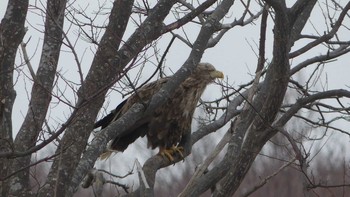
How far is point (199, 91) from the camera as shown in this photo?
6.89m

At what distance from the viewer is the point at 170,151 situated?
6820 millimetres

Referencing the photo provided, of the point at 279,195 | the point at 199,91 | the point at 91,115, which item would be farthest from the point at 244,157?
the point at 279,195

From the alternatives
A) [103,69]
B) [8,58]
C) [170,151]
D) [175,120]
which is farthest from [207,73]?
[8,58]

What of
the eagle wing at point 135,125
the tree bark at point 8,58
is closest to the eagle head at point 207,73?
the eagle wing at point 135,125

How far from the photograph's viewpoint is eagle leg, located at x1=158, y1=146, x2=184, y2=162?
260 inches

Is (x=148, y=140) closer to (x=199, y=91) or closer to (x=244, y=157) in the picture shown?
(x=199, y=91)

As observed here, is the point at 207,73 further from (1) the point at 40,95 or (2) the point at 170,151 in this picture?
(1) the point at 40,95

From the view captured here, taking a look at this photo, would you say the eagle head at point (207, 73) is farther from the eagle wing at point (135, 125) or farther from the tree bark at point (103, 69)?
the tree bark at point (103, 69)

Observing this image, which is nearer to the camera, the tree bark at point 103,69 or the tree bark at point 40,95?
the tree bark at point 103,69

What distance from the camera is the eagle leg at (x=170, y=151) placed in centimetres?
661

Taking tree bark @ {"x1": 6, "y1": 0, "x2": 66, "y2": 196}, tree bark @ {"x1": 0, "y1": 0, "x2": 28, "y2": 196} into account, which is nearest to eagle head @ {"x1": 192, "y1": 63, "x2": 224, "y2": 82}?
tree bark @ {"x1": 6, "y1": 0, "x2": 66, "y2": 196}

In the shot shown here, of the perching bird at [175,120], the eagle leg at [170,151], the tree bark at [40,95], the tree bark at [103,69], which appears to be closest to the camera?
the tree bark at [103,69]

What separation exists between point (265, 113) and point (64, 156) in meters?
1.28

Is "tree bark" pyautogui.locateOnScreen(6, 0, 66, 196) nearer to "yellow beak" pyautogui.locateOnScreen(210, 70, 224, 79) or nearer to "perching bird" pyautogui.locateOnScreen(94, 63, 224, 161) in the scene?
"perching bird" pyautogui.locateOnScreen(94, 63, 224, 161)
